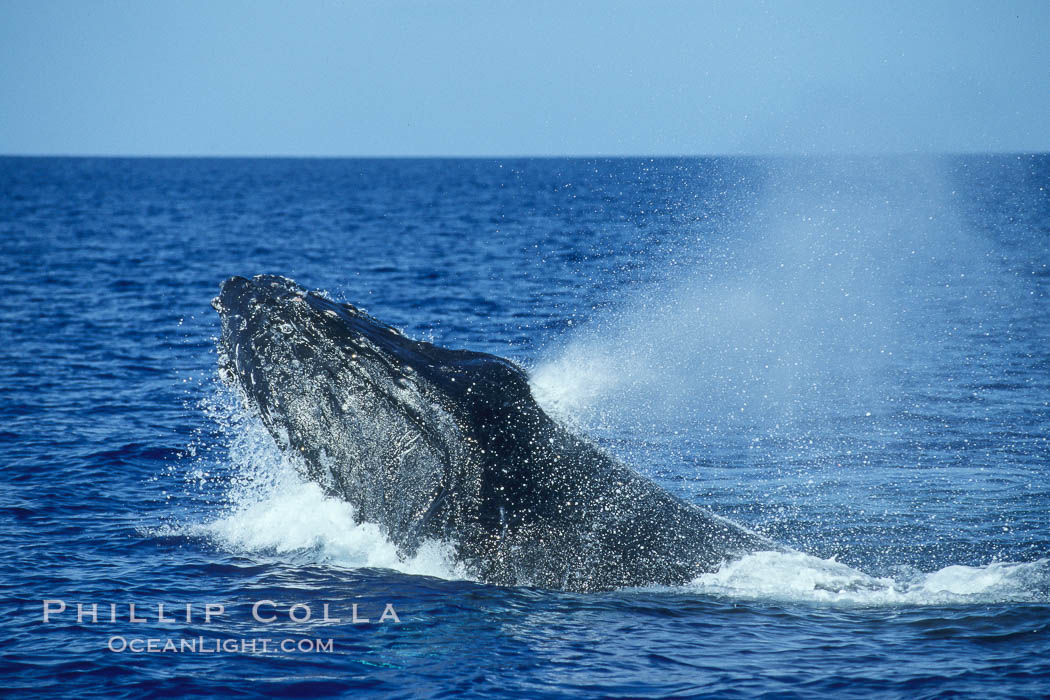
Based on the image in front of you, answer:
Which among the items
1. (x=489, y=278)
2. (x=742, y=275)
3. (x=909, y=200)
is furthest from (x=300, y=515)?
(x=909, y=200)

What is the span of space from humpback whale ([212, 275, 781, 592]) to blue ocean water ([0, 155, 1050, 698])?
278 millimetres

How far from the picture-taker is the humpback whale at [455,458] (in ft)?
27.6

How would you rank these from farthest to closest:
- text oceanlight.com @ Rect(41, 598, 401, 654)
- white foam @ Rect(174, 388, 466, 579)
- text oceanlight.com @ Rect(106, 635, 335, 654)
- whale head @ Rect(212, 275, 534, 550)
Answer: white foam @ Rect(174, 388, 466, 579) < whale head @ Rect(212, 275, 534, 550) < text oceanlight.com @ Rect(41, 598, 401, 654) < text oceanlight.com @ Rect(106, 635, 335, 654)

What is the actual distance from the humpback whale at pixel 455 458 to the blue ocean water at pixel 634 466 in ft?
0.91

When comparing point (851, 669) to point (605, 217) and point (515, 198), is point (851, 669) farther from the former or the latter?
point (515, 198)

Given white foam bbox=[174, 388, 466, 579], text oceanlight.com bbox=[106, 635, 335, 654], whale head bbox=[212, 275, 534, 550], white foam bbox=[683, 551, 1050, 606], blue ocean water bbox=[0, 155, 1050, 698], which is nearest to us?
blue ocean water bbox=[0, 155, 1050, 698]

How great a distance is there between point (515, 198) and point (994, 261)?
60.4 metres

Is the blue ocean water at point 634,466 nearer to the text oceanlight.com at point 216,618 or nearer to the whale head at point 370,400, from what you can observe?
the text oceanlight.com at point 216,618

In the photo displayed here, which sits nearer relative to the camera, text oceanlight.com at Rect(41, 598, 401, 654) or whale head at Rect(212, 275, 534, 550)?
text oceanlight.com at Rect(41, 598, 401, 654)

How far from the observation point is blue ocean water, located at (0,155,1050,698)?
783cm

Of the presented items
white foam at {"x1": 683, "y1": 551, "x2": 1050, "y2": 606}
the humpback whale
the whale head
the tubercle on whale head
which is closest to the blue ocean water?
white foam at {"x1": 683, "y1": 551, "x2": 1050, "y2": 606}

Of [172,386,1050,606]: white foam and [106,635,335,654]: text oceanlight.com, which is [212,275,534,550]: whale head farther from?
[106,635,335,654]: text oceanlight.com

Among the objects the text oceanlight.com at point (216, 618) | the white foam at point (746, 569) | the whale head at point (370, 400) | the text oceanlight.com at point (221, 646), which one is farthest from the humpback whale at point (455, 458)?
the text oceanlight.com at point (221, 646)

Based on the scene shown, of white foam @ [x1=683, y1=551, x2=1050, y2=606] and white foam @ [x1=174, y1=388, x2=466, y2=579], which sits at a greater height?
white foam @ [x1=174, y1=388, x2=466, y2=579]
